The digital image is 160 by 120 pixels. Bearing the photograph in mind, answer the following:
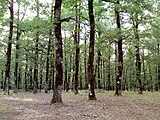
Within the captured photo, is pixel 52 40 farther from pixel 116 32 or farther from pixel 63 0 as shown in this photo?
pixel 63 0

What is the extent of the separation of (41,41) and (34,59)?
291 cm

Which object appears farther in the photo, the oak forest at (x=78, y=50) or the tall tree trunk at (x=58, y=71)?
the tall tree trunk at (x=58, y=71)

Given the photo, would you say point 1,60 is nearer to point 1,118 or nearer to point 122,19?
point 122,19

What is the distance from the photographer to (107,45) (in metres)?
26.4

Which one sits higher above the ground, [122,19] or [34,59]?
[122,19]

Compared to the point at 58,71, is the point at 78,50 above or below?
above

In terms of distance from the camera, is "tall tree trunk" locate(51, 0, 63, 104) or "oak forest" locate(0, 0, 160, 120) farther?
"tall tree trunk" locate(51, 0, 63, 104)

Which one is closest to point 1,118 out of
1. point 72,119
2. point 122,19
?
point 72,119

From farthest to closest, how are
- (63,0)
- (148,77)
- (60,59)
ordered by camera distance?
(148,77) < (63,0) < (60,59)

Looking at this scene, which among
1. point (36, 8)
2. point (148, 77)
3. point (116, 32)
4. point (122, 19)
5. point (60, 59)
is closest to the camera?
point (60, 59)

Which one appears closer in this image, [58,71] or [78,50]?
[58,71]

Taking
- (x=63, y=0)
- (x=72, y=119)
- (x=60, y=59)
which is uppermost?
(x=63, y=0)

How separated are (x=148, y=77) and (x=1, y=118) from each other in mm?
56575

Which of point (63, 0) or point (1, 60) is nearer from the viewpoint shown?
point (63, 0)
